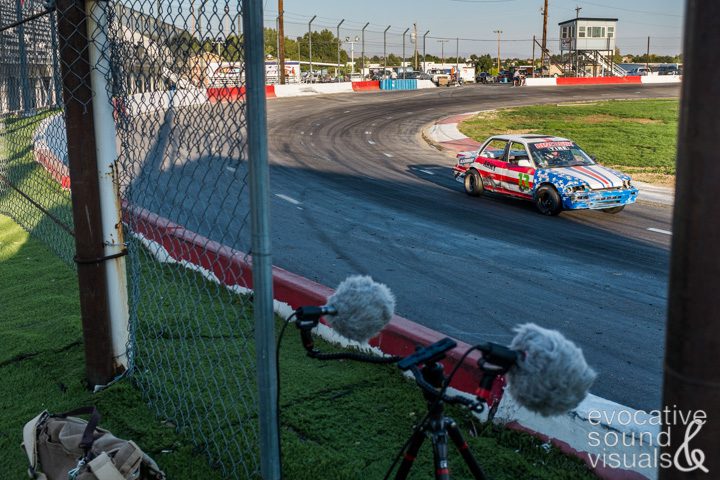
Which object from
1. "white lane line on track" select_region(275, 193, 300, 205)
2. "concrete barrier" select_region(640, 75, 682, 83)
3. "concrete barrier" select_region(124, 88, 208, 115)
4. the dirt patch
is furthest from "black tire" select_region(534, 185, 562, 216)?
"concrete barrier" select_region(640, 75, 682, 83)

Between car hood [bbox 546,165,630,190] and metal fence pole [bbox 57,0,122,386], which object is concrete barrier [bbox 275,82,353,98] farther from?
metal fence pole [bbox 57,0,122,386]

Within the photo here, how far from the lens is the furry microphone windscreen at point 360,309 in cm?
242

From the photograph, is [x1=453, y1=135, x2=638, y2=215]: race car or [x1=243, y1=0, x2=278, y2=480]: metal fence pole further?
[x1=453, y1=135, x2=638, y2=215]: race car

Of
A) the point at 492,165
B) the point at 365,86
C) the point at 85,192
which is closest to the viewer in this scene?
the point at 85,192

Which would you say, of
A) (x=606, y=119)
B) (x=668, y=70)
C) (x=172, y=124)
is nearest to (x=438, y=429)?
(x=172, y=124)

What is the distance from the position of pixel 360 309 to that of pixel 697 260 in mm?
1102

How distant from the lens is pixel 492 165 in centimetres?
1538

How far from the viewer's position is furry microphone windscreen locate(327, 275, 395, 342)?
242 cm

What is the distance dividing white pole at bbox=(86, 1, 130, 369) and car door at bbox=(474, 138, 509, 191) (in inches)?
455

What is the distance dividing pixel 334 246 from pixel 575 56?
7208cm

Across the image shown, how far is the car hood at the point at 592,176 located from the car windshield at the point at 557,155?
1.05 feet

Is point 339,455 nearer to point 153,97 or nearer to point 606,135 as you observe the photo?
point 153,97

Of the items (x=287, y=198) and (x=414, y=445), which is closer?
(x=414, y=445)

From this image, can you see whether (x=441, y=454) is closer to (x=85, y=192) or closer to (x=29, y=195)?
(x=85, y=192)
